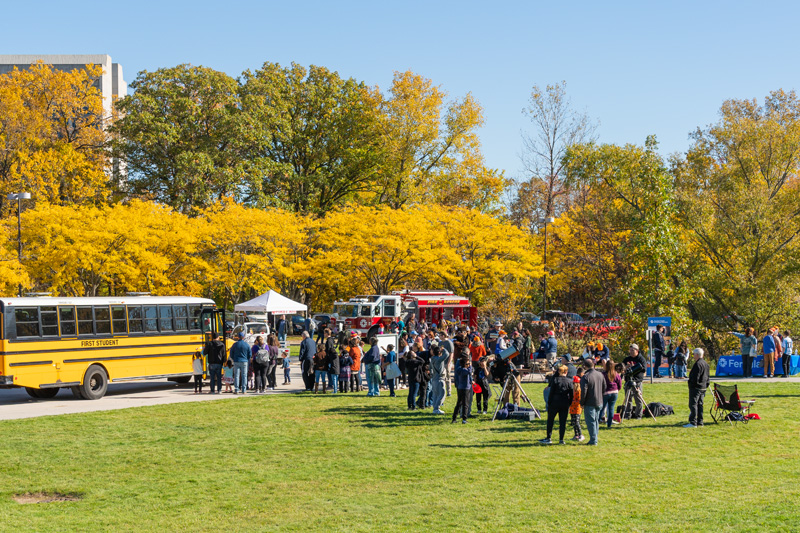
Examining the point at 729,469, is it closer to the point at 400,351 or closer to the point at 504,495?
the point at 504,495

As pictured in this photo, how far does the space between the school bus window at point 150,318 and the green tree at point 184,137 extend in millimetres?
28916

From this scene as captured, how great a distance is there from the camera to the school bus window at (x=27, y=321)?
20750 mm

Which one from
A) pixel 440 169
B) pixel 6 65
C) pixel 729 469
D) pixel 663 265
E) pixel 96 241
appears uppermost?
pixel 6 65

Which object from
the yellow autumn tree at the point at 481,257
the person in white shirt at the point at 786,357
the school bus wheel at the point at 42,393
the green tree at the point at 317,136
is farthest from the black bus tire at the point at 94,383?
the green tree at the point at 317,136

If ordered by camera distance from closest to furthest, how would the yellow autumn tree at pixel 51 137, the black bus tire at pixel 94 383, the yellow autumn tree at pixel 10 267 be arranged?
the black bus tire at pixel 94 383
the yellow autumn tree at pixel 10 267
the yellow autumn tree at pixel 51 137

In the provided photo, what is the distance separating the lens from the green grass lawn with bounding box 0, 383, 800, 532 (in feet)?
32.3

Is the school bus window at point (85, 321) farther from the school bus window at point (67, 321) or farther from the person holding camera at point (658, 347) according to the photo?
the person holding camera at point (658, 347)

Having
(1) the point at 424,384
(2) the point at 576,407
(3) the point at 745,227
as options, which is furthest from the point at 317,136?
(2) the point at 576,407

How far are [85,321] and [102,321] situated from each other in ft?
1.78

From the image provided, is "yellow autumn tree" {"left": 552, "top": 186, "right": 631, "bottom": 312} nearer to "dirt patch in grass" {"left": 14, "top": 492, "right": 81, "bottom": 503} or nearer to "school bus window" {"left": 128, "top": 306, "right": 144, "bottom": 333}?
"school bus window" {"left": 128, "top": 306, "right": 144, "bottom": 333}

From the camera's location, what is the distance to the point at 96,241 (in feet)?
125

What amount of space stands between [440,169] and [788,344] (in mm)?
36341

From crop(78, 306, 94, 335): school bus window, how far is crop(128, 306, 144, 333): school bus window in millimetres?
1260

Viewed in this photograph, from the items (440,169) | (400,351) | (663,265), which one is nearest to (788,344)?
(663,265)
